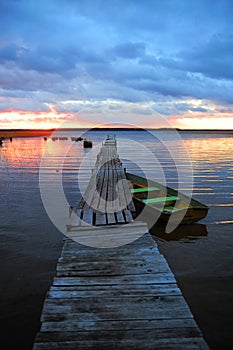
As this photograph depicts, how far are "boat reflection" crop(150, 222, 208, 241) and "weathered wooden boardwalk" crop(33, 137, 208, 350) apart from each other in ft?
12.5

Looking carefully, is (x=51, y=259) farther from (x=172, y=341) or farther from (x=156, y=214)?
(x=172, y=341)

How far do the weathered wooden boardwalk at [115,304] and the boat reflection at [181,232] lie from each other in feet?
12.5

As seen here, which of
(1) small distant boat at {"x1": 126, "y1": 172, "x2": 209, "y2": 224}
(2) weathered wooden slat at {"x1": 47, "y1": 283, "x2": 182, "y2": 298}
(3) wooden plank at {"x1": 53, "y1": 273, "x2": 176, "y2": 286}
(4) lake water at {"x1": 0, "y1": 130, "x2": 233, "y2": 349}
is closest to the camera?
(2) weathered wooden slat at {"x1": 47, "y1": 283, "x2": 182, "y2": 298}

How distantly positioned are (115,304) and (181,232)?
6.73m

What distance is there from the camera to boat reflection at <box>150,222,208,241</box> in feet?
32.9

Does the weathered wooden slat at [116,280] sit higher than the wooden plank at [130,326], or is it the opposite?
the weathered wooden slat at [116,280]

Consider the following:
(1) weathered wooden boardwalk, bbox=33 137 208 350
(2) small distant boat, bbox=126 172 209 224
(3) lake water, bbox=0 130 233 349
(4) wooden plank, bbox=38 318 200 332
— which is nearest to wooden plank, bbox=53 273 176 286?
(1) weathered wooden boardwalk, bbox=33 137 208 350

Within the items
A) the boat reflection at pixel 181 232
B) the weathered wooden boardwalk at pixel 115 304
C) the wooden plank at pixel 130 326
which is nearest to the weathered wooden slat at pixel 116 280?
the weathered wooden boardwalk at pixel 115 304

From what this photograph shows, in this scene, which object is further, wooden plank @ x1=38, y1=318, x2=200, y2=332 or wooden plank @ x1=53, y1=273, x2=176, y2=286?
→ wooden plank @ x1=53, y1=273, x2=176, y2=286

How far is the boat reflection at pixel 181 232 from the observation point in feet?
32.9

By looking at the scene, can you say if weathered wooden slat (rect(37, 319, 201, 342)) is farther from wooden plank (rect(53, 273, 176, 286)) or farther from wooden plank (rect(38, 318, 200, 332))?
wooden plank (rect(53, 273, 176, 286))

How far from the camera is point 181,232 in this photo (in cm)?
1044

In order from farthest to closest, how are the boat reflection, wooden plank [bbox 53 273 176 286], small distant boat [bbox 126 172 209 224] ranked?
small distant boat [bbox 126 172 209 224] < the boat reflection < wooden plank [bbox 53 273 176 286]

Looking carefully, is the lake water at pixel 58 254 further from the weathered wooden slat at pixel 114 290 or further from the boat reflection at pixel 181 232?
the weathered wooden slat at pixel 114 290
